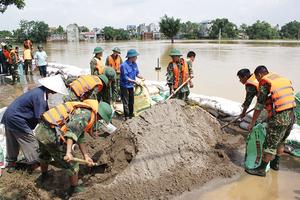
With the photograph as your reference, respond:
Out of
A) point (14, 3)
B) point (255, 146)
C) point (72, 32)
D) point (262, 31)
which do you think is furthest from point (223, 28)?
point (255, 146)

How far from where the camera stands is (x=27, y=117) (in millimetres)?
3580

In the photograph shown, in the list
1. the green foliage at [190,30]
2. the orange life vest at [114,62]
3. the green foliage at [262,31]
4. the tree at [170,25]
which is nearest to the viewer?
the orange life vest at [114,62]

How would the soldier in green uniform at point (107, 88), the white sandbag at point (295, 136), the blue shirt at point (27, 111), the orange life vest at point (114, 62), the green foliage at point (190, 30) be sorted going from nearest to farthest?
the blue shirt at point (27, 111), the white sandbag at point (295, 136), the soldier in green uniform at point (107, 88), the orange life vest at point (114, 62), the green foliage at point (190, 30)

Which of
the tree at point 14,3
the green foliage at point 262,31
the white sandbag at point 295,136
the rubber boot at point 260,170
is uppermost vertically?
the green foliage at point 262,31

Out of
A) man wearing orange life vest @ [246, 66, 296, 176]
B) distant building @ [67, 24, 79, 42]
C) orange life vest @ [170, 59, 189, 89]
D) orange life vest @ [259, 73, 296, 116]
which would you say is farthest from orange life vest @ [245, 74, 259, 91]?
distant building @ [67, 24, 79, 42]

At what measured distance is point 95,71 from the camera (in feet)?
18.8

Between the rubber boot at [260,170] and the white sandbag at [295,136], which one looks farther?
the white sandbag at [295,136]

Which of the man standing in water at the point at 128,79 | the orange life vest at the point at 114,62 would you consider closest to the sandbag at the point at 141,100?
the man standing in water at the point at 128,79

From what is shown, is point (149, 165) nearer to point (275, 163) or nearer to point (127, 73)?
point (275, 163)

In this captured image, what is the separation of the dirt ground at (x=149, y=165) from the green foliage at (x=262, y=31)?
65.6 m

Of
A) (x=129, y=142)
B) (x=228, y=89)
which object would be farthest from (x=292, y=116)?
(x=228, y=89)

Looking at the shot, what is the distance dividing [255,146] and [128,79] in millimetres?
2511

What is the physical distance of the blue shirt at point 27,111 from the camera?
3.43 metres

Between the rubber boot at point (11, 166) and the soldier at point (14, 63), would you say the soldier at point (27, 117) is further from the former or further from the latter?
the soldier at point (14, 63)
